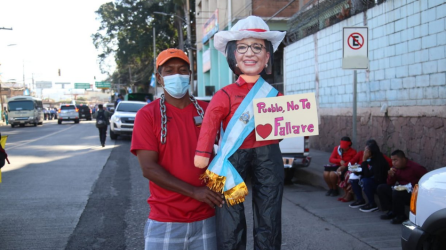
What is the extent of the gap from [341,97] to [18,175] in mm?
8370

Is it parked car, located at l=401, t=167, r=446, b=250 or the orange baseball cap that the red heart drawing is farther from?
parked car, located at l=401, t=167, r=446, b=250

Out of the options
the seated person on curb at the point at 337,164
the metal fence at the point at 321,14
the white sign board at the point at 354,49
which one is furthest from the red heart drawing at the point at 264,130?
the metal fence at the point at 321,14

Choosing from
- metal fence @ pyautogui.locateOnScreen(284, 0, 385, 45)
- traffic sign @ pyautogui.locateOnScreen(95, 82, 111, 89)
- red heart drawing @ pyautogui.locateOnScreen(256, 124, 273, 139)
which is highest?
traffic sign @ pyautogui.locateOnScreen(95, 82, 111, 89)

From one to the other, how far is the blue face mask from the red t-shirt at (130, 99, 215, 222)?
132 mm

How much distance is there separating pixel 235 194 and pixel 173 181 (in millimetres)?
405

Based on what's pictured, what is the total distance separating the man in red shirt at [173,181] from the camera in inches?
96.3

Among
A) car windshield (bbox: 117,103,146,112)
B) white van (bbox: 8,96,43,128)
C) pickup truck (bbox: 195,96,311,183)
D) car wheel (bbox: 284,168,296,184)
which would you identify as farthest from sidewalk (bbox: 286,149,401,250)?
white van (bbox: 8,96,43,128)

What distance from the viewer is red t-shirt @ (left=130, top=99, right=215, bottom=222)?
2469 mm

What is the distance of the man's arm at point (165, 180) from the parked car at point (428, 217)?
79.8 inches

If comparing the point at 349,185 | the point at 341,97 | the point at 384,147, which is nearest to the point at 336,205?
the point at 349,185

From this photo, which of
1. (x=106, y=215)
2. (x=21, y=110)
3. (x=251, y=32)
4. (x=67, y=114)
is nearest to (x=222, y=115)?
(x=251, y=32)

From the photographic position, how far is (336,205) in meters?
7.12

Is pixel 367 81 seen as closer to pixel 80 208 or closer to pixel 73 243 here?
pixel 80 208

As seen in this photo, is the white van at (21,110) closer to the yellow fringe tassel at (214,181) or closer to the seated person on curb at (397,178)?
the seated person on curb at (397,178)
